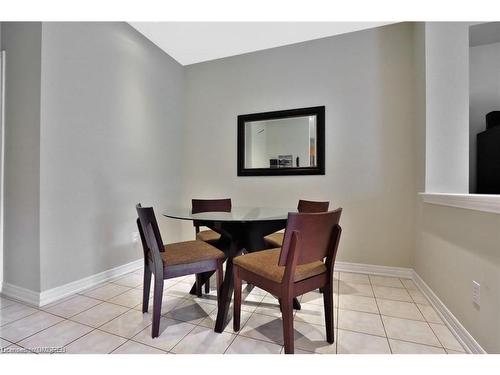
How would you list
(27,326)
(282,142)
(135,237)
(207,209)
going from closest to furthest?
(27,326), (207,209), (135,237), (282,142)

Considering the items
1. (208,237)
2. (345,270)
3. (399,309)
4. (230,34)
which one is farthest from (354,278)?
(230,34)

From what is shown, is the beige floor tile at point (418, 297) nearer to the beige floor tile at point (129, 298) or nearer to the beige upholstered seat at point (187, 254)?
the beige upholstered seat at point (187, 254)

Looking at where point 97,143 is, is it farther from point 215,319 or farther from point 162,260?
point 215,319

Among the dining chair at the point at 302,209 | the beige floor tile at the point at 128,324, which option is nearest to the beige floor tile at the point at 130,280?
the beige floor tile at the point at 128,324

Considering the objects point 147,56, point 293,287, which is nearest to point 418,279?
point 293,287

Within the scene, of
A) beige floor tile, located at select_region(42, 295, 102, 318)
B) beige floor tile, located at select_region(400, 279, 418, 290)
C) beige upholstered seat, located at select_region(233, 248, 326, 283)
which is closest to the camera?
beige upholstered seat, located at select_region(233, 248, 326, 283)

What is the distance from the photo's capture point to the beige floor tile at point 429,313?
1.58m

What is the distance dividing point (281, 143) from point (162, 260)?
198 cm

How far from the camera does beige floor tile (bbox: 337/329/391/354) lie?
1.27m

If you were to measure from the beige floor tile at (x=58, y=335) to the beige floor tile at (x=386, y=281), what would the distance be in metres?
2.45

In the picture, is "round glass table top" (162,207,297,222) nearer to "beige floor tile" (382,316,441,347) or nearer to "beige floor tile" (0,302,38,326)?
"beige floor tile" (382,316,441,347)

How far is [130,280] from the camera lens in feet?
7.48

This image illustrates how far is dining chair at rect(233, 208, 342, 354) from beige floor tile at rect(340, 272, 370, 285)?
1.11m

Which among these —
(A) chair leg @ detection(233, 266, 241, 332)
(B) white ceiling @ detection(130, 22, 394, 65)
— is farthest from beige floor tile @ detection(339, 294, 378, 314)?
(B) white ceiling @ detection(130, 22, 394, 65)
